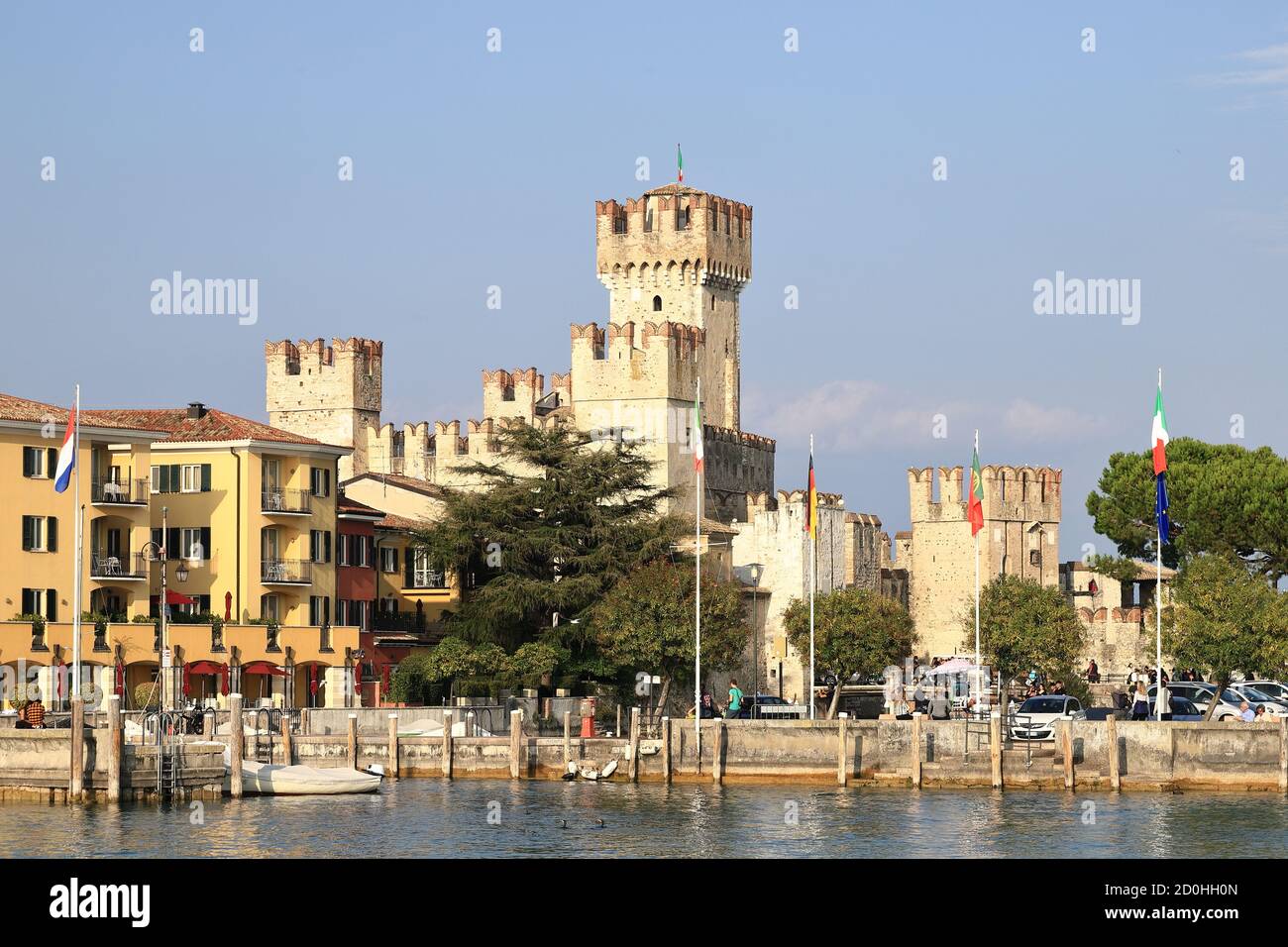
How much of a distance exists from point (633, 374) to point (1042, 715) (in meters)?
35.4

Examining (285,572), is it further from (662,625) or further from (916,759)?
(916,759)

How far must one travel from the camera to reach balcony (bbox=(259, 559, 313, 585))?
244 ft

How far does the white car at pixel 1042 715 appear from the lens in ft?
186

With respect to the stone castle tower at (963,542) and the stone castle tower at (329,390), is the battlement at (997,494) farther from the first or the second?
the stone castle tower at (329,390)

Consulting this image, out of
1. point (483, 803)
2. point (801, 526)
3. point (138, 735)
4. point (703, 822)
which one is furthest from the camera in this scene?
point (801, 526)

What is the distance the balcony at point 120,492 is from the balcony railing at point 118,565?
1.57 m

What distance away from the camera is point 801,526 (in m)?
87.8

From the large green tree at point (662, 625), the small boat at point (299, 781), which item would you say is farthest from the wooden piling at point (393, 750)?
the large green tree at point (662, 625)

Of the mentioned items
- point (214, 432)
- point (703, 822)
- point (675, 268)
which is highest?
point (675, 268)

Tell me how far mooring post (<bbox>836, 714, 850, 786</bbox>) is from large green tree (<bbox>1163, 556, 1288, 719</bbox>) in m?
22.8

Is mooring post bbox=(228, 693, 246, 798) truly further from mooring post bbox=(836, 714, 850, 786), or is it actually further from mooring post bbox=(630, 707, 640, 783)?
mooring post bbox=(836, 714, 850, 786)
